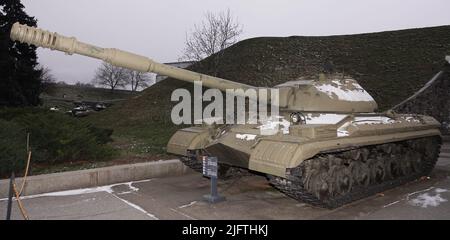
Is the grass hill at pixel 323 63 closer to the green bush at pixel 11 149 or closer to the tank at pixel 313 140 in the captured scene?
the green bush at pixel 11 149

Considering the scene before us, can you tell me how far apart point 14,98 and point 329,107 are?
16.8 m

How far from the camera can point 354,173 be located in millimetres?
7523

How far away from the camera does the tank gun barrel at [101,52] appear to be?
5.67 metres

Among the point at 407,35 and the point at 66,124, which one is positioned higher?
the point at 407,35

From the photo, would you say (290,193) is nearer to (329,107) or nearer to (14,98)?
(329,107)

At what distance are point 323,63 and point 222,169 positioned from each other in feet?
57.1

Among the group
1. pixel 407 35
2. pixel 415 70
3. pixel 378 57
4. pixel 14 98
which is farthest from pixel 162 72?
pixel 407 35

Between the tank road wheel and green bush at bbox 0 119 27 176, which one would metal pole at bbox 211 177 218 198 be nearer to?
the tank road wheel

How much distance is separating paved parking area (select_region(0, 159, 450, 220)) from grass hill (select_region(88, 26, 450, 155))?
1160cm

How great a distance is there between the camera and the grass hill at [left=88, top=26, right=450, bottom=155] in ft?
73.6

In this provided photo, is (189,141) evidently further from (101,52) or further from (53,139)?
(53,139)

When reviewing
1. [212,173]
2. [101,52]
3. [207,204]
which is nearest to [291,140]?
[212,173]

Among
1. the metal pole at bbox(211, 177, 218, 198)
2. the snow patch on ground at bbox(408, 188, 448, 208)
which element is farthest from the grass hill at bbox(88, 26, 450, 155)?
the snow patch on ground at bbox(408, 188, 448, 208)

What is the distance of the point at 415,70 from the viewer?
76.9 ft
